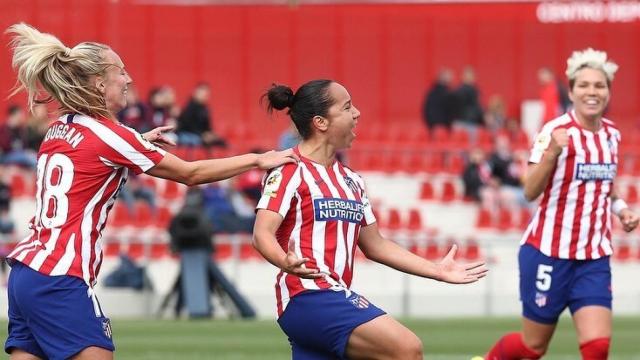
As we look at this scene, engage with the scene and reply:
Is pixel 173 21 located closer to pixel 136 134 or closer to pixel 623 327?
pixel 623 327

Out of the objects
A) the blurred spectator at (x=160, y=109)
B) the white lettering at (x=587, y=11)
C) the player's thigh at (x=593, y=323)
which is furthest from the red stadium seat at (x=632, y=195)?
the player's thigh at (x=593, y=323)

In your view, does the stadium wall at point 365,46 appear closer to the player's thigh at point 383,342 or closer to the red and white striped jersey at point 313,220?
the red and white striped jersey at point 313,220

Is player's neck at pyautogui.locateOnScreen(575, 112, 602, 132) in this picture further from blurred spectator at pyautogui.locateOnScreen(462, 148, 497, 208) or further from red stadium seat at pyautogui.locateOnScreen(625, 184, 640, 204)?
red stadium seat at pyautogui.locateOnScreen(625, 184, 640, 204)

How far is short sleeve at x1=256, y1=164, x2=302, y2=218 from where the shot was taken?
7.20 m

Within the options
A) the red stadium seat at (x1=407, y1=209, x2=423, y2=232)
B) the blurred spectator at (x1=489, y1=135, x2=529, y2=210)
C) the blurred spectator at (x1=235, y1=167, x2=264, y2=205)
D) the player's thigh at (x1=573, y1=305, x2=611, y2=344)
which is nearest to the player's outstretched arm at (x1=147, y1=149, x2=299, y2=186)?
the player's thigh at (x1=573, y1=305, x2=611, y2=344)

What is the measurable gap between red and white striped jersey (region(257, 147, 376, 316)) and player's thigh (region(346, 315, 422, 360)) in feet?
0.88

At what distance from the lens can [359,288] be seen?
1955 cm

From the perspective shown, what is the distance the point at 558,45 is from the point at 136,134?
76.2 ft

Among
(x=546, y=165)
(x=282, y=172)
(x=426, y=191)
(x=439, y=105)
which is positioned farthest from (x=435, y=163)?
(x=282, y=172)

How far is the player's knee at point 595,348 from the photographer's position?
8.99m

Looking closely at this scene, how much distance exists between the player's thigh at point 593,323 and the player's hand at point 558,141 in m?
0.96

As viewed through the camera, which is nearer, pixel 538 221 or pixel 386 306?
pixel 538 221

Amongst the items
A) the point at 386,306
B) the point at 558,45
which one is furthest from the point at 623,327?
the point at 558,45

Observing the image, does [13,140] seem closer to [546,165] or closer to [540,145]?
[540,145]
